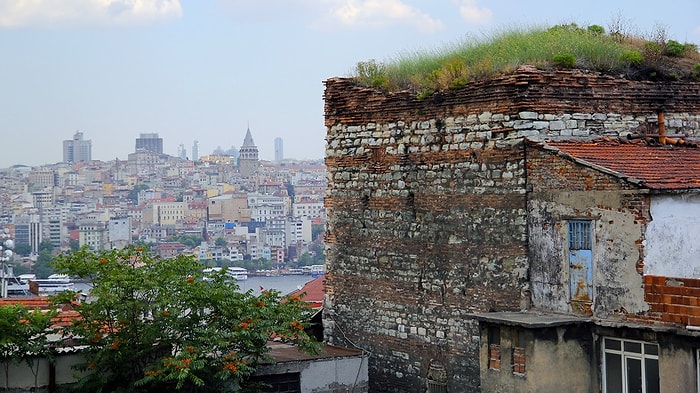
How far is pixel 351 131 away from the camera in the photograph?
64.5 feet

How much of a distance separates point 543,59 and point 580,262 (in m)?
3.43

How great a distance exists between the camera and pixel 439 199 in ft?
58.2

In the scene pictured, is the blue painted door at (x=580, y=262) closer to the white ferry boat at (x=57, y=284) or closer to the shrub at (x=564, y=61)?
the shrub at (x=564, y=61)

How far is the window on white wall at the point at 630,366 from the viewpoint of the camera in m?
14.1

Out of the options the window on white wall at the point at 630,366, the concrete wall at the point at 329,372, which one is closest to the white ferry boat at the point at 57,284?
the concrete wall at the point at 329,372

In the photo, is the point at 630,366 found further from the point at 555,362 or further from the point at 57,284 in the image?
the point at 57,284

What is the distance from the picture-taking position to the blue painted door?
15.1 m

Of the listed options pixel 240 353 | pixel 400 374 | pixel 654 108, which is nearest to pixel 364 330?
pixel 400 374

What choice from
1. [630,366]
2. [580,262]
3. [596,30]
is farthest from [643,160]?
[596,30]

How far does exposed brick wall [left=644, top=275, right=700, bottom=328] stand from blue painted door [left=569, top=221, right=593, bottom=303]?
3.06ft

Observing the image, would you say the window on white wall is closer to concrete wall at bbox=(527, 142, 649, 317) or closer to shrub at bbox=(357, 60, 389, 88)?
concrete wall at bbox=(527, 142, 649, 317)

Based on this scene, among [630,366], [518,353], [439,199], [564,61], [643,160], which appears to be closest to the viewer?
[630,366]

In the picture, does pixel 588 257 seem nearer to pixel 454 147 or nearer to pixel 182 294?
pixel 454 147

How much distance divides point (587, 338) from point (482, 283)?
91.5 inches
